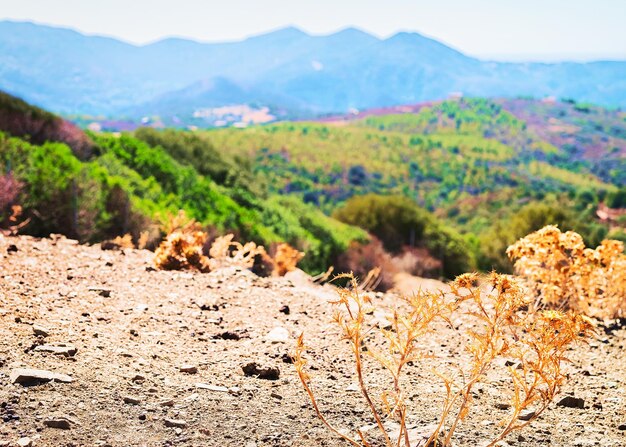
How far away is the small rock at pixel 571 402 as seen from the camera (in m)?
3.46

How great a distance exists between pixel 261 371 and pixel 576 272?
3.33 meters

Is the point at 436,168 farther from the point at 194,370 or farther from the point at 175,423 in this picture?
the point at 175,423

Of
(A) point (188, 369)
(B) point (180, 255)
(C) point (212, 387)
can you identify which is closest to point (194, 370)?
(A) point (188, 369)

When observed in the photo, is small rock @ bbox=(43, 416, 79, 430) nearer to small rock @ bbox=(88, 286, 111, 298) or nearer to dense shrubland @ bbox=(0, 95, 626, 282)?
small rock @ bbox=(88, 286, 111, 298)

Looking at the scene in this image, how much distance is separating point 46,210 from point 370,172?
119m

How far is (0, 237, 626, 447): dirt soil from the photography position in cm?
274

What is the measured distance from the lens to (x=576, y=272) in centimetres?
539

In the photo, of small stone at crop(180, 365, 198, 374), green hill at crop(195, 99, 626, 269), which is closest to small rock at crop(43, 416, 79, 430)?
small stone at crop(180, 365, 198, 374)

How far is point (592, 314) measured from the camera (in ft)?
18.0

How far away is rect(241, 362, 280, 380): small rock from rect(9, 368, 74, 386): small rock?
98 cm

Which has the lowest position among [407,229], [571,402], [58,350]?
[407,229]

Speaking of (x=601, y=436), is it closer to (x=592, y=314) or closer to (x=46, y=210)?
(x=592, y=314)

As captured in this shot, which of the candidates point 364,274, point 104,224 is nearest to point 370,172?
point 364,274

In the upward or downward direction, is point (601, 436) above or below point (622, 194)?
above
